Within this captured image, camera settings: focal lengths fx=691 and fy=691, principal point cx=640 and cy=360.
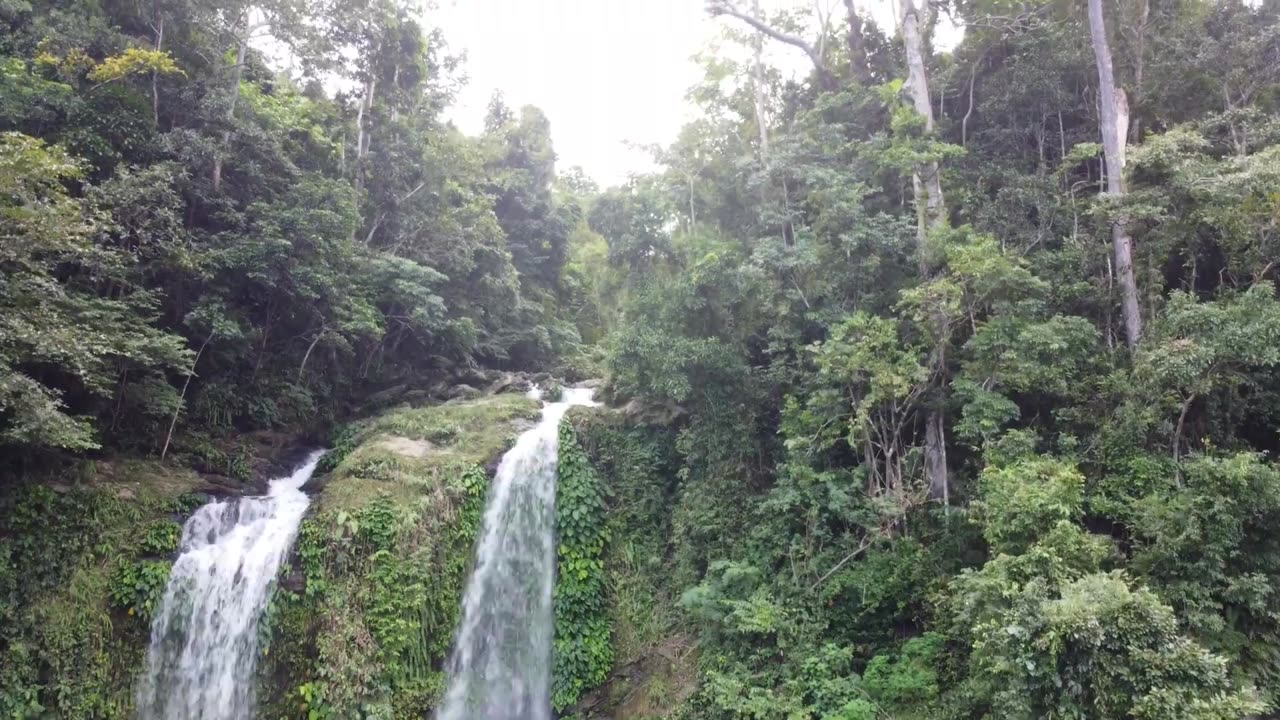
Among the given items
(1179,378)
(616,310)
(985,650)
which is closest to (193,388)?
(616,310)

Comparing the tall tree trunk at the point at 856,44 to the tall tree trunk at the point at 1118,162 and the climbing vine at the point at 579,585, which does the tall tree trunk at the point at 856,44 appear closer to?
the tall tree trunk at the point at 1118,162

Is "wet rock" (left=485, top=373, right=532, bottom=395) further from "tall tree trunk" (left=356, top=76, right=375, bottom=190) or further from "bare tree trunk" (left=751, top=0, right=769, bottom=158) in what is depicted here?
"bare tree trunk" (left=751, top=0, right=769, bottom=158)

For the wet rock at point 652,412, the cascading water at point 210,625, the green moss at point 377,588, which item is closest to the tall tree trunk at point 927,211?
the wet rock at point 652,412

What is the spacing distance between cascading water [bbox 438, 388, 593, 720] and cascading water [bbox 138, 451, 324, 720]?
305 centimetres

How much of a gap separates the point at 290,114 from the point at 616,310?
9.19 metres

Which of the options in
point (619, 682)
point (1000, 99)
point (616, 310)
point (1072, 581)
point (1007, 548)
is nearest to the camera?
point (1072, 581)

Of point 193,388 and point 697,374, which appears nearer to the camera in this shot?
point 697,374

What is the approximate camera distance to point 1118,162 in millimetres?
10469

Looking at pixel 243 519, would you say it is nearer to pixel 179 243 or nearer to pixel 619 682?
pixel 179 243

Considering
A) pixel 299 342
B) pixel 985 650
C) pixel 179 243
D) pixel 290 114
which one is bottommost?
pixel 985 650

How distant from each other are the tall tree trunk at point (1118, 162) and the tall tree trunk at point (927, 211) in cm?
239

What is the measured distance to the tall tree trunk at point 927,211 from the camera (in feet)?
33.5

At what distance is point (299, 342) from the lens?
628 inches

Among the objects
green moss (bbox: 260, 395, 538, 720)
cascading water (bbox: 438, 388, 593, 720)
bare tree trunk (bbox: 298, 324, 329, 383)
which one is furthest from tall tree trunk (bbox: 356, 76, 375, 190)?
cascading water (bbox: 438, 388, 593, 720)
